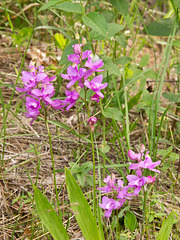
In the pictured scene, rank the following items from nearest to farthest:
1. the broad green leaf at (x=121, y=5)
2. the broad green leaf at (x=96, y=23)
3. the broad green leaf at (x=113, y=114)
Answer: the broad green leaf at (x=96, y=23) → the broad green leaf at (x=113, y=114) → the broad green leaf at (x=121, y=5)

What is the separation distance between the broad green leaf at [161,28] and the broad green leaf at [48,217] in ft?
3.77

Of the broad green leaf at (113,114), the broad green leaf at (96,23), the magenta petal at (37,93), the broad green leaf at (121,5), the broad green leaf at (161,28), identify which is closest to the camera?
the magenta petal at (37,93)

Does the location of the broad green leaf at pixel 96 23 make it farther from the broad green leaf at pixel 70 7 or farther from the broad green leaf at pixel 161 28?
the broad green leaf at pixel 161 28

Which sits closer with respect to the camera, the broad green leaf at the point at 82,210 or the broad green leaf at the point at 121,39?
the broad green leaf at the point at 82,210

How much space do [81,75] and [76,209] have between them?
0.45m

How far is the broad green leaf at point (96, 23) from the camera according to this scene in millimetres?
1293

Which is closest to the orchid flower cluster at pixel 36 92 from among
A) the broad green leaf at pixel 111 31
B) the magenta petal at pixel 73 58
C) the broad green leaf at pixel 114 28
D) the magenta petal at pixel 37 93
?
the magenta petal at pixel 37 93

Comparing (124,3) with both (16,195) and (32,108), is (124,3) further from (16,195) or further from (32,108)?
(16,195)

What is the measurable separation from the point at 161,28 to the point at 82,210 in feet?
3.79

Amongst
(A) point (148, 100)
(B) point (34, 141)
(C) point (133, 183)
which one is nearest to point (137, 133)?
(A) point (148, 100)

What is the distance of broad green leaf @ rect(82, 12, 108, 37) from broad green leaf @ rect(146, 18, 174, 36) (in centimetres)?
54

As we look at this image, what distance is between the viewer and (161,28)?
5.81ft

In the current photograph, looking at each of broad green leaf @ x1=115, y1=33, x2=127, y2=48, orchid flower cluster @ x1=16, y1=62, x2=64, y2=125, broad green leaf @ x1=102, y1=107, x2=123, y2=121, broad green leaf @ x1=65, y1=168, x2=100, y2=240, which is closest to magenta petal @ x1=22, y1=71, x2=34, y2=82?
orchid flower cluster @ x1=16, y1=62, x2=64, y2=125

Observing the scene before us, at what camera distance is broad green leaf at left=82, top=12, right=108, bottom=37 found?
1.29 meters
